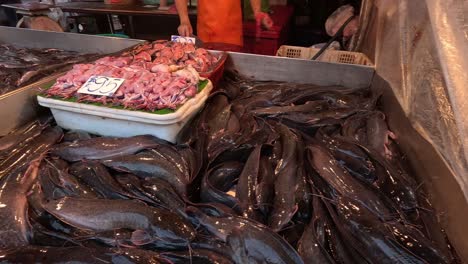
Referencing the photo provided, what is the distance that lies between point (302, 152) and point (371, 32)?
2.48 m

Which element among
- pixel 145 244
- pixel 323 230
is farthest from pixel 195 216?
pixel 323 230

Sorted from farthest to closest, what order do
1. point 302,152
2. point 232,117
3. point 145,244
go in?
point 232,117 → point 302,152 → point 145,244

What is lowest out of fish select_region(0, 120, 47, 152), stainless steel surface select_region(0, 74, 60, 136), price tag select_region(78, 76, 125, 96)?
fish select_region(0, 120, 47, 152)

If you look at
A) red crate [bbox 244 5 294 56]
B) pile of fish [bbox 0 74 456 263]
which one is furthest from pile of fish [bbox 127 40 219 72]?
red crate [bbox 244 5 294 56]

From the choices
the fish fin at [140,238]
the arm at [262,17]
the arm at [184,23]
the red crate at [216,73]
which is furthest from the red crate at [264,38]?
the fish fin at [140,238]

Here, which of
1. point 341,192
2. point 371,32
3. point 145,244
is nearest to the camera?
point 145,244

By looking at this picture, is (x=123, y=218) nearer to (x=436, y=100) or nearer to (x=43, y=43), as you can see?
(x=436, y=100)

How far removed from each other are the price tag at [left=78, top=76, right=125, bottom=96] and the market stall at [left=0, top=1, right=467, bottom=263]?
0.5 inches

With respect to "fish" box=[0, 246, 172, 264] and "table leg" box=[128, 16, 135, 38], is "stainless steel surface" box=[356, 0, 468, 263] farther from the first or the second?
"table leg" box=[128, 16, 135, 38]

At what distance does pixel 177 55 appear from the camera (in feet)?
9.20

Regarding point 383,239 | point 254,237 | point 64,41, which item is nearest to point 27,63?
point 64,41

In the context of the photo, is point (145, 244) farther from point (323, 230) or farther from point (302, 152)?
point (302, 152)

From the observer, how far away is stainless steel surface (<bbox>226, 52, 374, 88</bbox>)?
9.55 ft

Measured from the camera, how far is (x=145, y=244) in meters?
1.34
